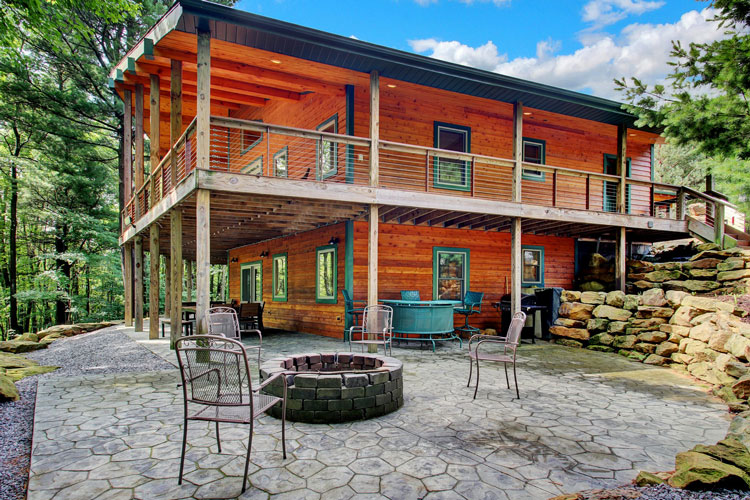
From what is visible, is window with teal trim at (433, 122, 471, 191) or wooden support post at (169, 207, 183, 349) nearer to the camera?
wooden support post at (169, 207, 183, 349)

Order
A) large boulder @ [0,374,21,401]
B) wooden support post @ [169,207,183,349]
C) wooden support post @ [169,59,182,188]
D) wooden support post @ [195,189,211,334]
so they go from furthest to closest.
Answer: wooden support post @ [169,59,182,188], wooden support post @ [169,207,183,349], wooden support post @ [195,189,211,334], large boulder @ [0,374,21,401]

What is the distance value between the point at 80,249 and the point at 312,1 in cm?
4036

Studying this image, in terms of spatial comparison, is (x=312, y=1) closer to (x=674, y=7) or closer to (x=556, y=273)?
(x=674, y=7)

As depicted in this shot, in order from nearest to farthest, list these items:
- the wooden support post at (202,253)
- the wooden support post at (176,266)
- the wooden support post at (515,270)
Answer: the wooden support post at (202,253) → the wooden support post at (176,266) → the wooden support post at (515,270)

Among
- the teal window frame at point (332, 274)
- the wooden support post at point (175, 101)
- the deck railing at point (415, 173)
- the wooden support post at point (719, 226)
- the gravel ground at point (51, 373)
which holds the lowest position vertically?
the gravel ground at point (51, 373)

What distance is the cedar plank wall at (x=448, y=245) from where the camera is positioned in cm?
1098

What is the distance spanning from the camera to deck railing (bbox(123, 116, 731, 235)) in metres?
9.41

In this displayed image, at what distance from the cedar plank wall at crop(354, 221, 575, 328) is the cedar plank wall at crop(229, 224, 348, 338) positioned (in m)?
0.85

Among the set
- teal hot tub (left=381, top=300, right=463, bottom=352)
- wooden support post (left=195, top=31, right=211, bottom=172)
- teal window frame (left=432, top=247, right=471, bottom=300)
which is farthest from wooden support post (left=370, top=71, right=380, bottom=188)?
teal window frame (left=432, top=247, right=471, bottom=300)

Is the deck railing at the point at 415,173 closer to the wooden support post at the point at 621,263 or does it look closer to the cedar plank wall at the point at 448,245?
the cedar plank wall at the point at 448,245

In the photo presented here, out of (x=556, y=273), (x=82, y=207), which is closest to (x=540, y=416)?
(x=556, y=273)

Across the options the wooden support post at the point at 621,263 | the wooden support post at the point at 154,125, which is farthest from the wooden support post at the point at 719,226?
the wooden support post at the point at 154,125

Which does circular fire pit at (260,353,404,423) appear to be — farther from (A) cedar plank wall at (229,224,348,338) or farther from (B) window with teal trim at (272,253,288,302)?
(B) window with teal trim at (272,253,288,302)

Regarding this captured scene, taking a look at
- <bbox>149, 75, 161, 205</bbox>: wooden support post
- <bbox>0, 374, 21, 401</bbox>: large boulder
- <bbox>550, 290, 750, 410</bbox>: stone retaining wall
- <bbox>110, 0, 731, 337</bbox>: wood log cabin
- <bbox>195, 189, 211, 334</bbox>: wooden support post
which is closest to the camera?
<bbox>0, 374, 21, 401</bbox>: large boulder
